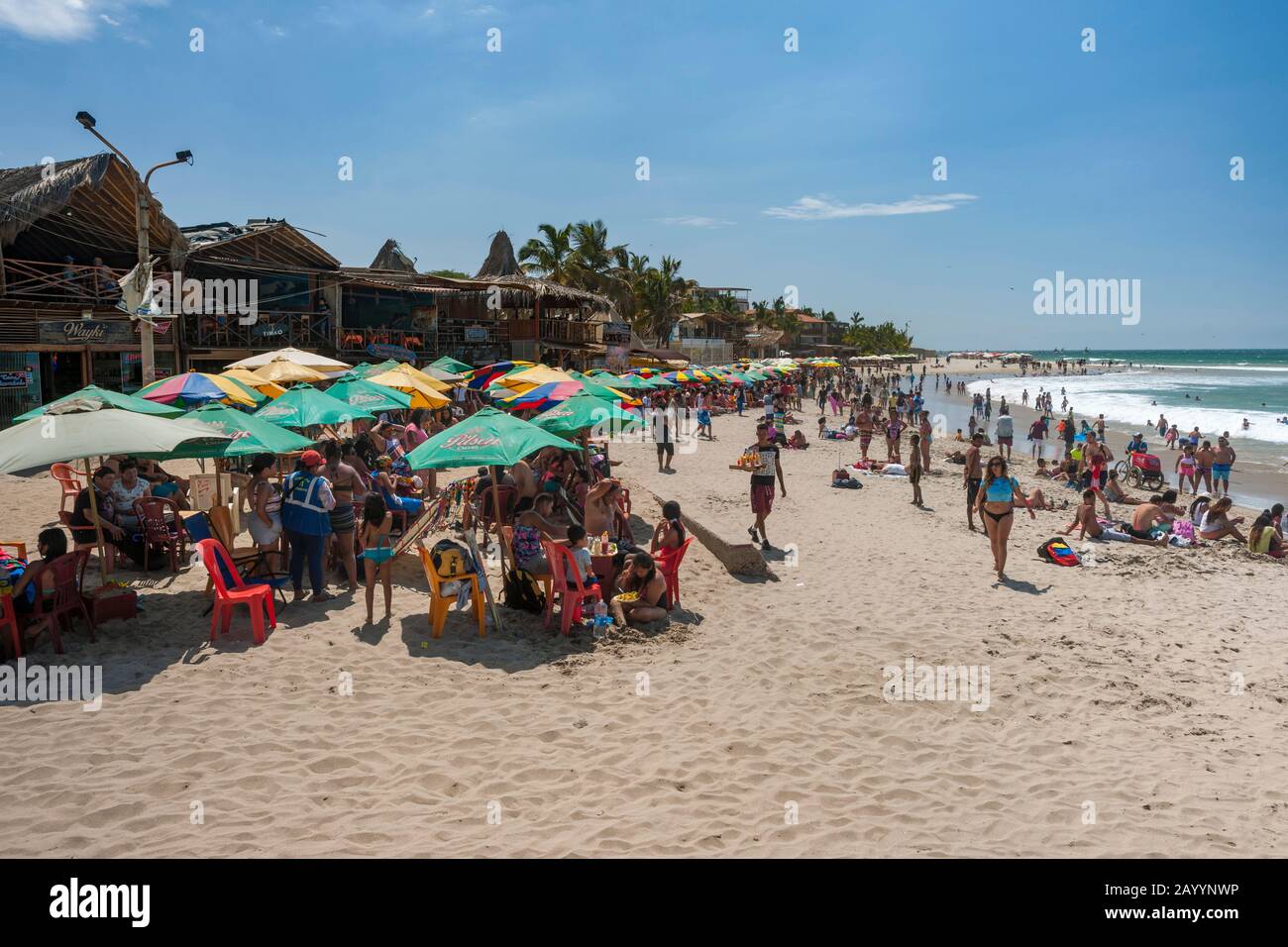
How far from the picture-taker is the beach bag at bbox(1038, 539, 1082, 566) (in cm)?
984

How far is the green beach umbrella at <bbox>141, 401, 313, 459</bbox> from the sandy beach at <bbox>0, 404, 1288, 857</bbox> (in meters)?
1.37

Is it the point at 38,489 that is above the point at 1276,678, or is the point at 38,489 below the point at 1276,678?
above

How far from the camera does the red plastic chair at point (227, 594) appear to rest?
19.5 ft

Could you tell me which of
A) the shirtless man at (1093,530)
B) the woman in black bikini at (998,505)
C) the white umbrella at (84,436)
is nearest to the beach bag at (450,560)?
the white umbrella at (84,436)

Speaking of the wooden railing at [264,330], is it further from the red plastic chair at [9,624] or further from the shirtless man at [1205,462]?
the shirtless man at [1205,462]

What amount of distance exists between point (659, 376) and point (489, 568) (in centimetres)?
1630

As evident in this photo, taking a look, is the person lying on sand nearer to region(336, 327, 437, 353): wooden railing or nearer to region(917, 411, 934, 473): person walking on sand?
region(917, 411, 934, 473): person walking on sand

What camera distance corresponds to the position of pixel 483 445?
21.3 feet

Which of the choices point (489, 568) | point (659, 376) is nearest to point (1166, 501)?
point (489, 568)

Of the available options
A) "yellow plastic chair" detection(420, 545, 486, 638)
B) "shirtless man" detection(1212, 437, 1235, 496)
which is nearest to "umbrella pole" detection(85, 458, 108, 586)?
"yellow plastic chair" detection(420, 545, 486, 638)

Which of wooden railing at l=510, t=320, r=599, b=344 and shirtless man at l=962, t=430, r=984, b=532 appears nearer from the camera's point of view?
shirtless man at l=962, t=430, r=984, b=532
